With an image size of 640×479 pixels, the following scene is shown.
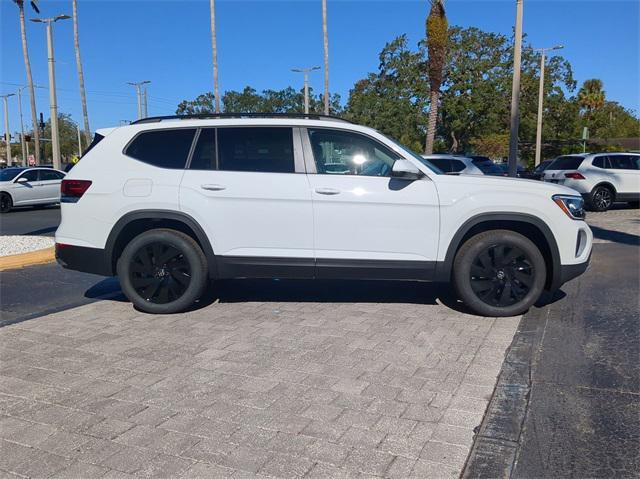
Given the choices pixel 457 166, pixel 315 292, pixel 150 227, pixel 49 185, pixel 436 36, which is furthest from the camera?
pixel 436 36

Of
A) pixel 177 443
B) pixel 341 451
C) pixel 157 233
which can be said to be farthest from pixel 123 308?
pixel 341 451

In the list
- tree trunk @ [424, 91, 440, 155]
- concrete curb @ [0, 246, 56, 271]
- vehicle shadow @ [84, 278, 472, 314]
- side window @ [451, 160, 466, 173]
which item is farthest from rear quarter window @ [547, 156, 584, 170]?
concrete curb @ [0, 246, 56, 271]

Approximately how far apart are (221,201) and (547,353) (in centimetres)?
318

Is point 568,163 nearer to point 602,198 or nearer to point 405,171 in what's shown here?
point 602,198

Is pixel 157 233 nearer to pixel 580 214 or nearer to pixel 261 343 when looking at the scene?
pixel 261 343

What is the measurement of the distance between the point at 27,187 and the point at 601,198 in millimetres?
18201

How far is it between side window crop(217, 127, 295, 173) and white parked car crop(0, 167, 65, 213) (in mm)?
15656

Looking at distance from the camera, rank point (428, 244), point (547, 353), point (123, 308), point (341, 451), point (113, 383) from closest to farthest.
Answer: point (341, 451) < point (113, 383) < point (547, 353) < point (428, 244) < point (123, 308)

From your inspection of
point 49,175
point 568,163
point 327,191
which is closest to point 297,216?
point 327,191

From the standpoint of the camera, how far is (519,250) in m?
5.26

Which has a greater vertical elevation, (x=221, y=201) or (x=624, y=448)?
(x=221, y=201)

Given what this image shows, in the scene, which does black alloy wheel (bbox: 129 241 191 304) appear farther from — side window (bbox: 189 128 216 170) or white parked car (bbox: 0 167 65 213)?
white parked car (bbox: 0 167 65 213)

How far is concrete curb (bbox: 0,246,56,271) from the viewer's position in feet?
26.4

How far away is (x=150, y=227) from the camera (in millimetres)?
5609
